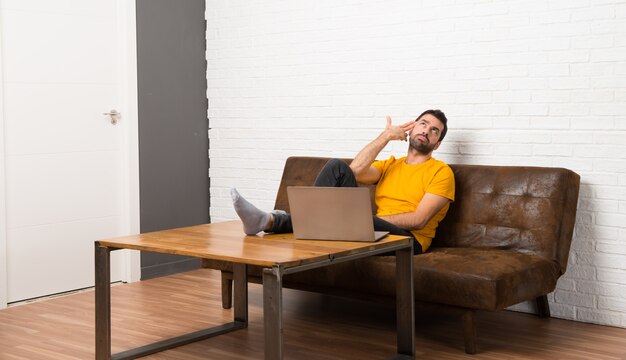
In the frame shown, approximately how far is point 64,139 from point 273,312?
8.41 ft

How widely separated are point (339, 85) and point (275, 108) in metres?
0.51

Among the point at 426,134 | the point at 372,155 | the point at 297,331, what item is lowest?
the point at 297,331

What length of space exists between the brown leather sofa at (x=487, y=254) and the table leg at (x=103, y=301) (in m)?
1.04

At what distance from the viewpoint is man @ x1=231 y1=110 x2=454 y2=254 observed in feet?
13.2

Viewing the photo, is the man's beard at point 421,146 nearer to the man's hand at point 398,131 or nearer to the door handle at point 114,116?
the man's hand at point 398,131

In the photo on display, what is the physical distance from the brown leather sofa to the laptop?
1.75ft

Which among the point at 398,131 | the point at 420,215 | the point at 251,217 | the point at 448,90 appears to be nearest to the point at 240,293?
the point at 251,217

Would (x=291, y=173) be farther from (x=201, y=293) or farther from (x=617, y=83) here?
(x=617, y=83)

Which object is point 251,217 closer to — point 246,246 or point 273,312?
point 246,246

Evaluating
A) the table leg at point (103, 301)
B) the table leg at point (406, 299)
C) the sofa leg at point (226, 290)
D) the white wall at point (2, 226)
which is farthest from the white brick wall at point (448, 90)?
the table leg at point (103, 301)

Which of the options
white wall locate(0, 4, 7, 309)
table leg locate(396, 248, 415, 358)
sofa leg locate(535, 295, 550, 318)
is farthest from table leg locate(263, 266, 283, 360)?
white wall locate(0, 4, 7, 309)

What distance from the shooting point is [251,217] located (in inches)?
136

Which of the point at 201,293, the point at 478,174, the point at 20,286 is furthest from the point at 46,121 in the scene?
the point at 478,174

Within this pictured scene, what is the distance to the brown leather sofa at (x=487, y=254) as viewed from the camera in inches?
145
